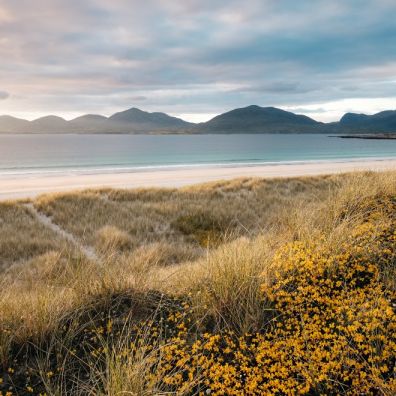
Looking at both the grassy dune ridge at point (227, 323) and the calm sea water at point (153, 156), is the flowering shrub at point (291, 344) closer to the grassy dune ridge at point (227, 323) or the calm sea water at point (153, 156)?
the grassy dune ridge at point (227, 323)

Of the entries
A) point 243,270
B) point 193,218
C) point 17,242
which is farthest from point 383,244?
point 17,242

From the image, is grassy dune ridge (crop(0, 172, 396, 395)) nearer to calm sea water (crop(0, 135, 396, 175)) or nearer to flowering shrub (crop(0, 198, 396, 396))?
flowering shrub (crop(0, 198, 396, 396))

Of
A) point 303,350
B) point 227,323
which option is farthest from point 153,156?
point 303,350

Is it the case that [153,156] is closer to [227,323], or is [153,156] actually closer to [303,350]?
[227,323]

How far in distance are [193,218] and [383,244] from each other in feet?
25.3

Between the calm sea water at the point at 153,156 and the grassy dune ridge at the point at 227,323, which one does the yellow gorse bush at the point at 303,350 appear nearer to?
the grassy dune ridge at the point at 227,323

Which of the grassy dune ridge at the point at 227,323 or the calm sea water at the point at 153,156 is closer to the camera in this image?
the grassy dune ridge at the point at 227,323

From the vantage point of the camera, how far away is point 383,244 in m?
5.80

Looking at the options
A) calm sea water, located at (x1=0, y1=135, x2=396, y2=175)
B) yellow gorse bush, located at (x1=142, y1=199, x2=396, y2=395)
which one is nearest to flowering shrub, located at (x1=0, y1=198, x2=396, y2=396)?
yellow gorse bush, located at (x1=142, y1=199, x2=396, y2=395)

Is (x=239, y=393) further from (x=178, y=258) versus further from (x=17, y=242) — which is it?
(x=17, y=242)

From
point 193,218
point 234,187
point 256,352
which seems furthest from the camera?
point 234,187

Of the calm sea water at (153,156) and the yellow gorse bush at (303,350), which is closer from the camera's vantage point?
the yellow gorse bush at (303,350)

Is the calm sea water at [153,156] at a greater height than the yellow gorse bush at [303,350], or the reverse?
the calm sea water at [153,156]

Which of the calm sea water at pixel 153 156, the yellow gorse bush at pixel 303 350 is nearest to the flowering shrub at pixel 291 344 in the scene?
the yellow gorse bush at pixel 303 350
